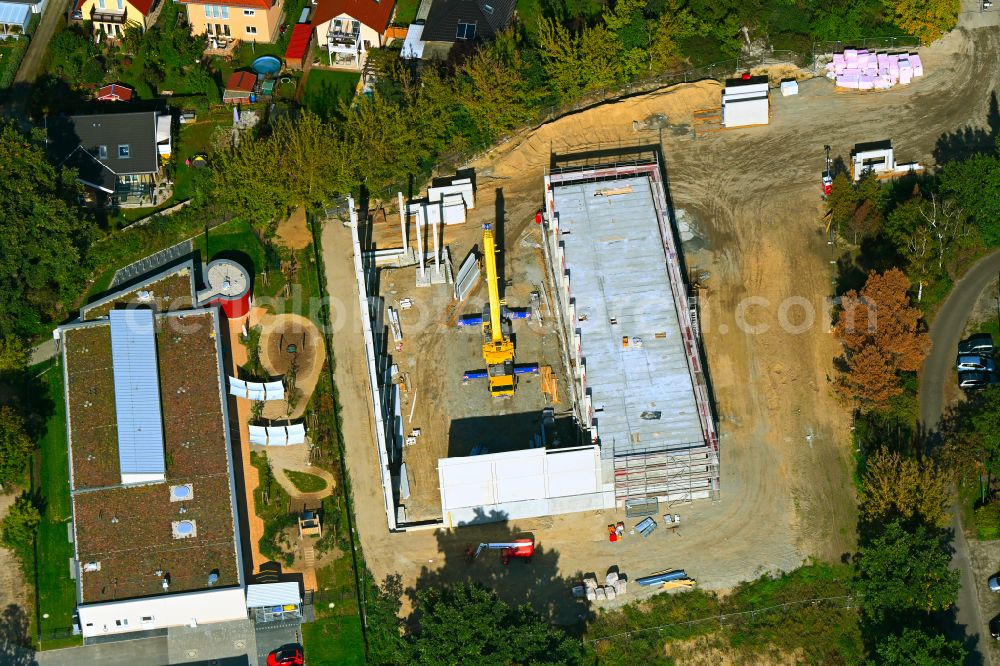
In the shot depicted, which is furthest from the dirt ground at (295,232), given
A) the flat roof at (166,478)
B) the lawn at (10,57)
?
the lawn at (10,57)

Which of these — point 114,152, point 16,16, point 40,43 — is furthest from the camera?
point 16,16

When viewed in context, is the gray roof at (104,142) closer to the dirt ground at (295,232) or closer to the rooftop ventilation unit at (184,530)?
the dirt ground at (295,232)

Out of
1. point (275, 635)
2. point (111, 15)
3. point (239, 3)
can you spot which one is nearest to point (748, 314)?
point (275, 635)

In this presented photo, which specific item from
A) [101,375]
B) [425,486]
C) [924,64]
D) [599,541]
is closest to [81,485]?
[101,375]

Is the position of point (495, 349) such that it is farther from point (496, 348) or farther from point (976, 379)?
point (976, 379)

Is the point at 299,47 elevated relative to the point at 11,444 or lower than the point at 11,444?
elevated

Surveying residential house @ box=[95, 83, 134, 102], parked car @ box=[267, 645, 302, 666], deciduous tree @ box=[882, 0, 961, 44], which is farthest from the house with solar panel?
deciduous tree @ box=[882, 0, 961, 44]

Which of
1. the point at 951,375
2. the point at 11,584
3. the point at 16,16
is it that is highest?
the point at 16,16
